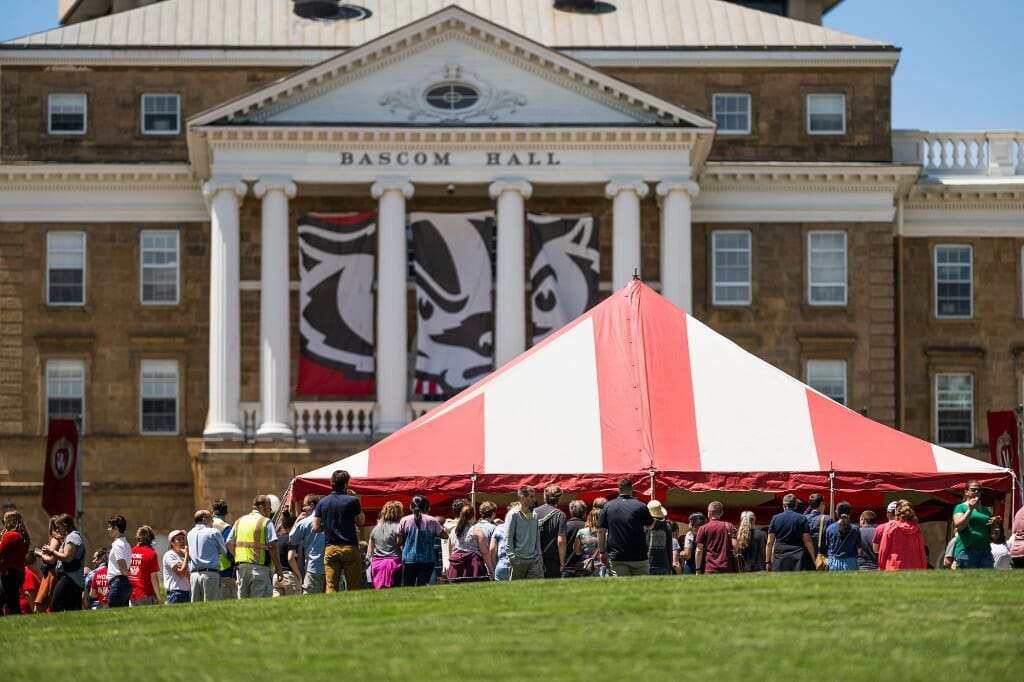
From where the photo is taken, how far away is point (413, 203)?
49.5 meters

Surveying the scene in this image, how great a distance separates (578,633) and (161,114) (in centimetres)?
3521

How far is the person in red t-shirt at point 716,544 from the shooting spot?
25094 millimetres

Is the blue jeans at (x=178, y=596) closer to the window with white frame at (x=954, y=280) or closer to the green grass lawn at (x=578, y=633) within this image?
the green grass lawn at (x=578, y=633)

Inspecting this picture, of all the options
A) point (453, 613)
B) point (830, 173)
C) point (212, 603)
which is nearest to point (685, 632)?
point (453, 613)

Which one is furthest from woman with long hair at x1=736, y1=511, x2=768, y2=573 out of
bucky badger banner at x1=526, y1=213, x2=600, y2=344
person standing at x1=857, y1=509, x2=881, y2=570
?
bucky badger banner at x1=526, y1=213, x2=600, y2=344

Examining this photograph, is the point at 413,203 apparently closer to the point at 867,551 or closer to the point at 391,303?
the point at 391,303

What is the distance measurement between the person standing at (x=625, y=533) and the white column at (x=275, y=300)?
23.5 meters

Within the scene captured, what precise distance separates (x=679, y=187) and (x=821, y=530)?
75.5ft

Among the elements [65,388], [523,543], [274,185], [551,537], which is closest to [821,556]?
[551,537]

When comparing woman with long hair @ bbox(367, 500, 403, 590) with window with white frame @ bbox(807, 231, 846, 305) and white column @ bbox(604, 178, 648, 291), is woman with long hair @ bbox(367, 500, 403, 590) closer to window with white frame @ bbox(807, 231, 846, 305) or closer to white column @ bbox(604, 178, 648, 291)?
white column @ bbox(604, 178, 648, 291)

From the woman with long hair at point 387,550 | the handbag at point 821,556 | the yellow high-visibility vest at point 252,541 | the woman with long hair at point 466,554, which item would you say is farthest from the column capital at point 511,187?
the woman with long hair at point 387,550

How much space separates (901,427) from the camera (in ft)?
169

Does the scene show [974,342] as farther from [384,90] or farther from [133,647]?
[133,647]

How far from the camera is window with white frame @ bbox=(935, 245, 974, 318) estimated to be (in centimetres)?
5256
